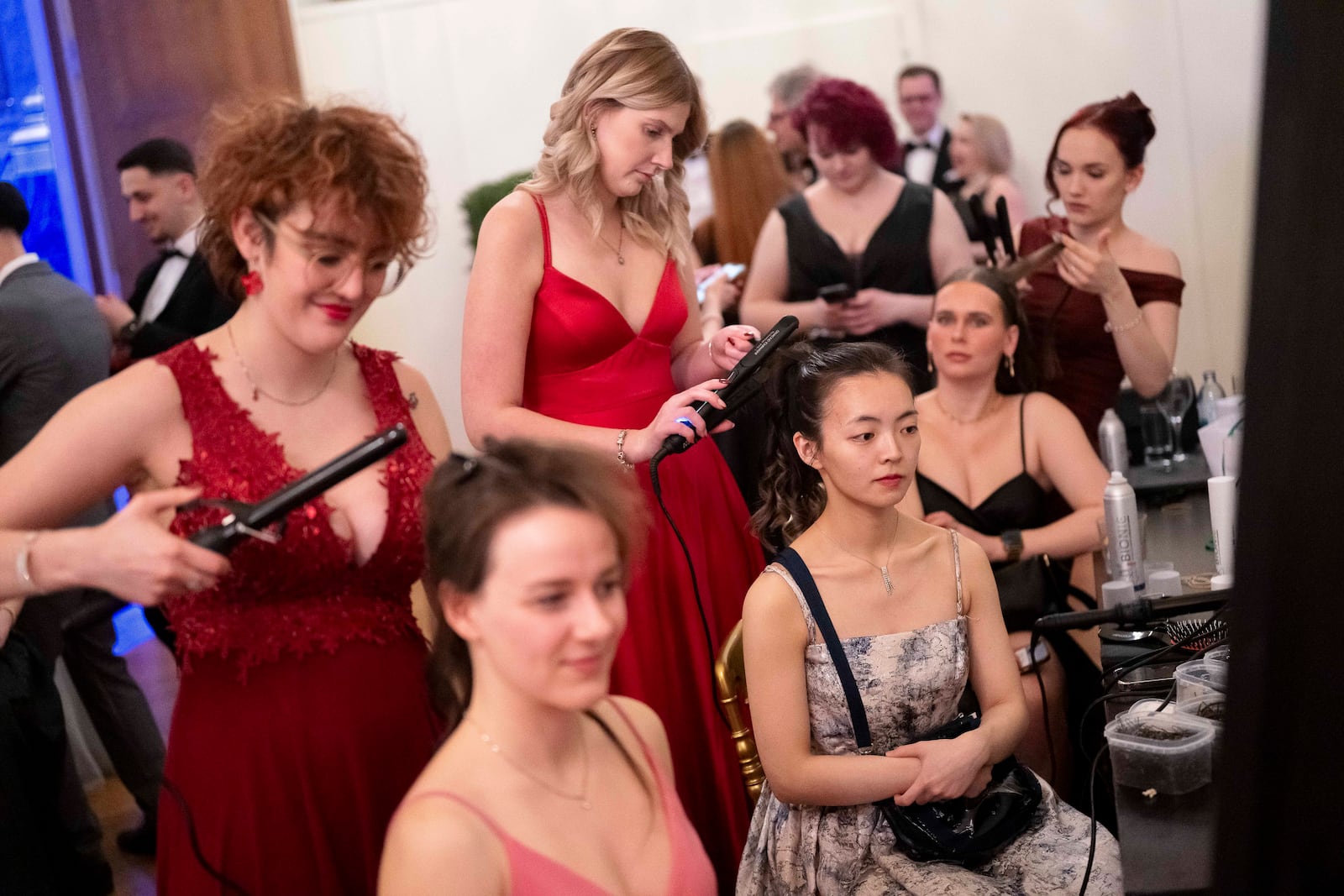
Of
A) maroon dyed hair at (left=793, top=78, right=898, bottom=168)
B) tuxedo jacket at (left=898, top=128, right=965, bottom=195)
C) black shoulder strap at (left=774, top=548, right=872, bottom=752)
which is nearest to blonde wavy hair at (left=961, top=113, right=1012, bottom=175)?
tuxedo jacket at (left=898, top=128, right=965, bottom=195)

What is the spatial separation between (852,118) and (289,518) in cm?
269

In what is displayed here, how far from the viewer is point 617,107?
84.4 inches

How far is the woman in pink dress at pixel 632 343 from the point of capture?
7.02 ft

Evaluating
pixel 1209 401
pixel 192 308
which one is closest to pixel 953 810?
pixel 1209 401

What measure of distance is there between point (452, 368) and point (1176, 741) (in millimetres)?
5194

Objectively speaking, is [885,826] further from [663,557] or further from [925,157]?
[925,157]

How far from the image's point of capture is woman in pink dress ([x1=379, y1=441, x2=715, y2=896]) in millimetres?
1152

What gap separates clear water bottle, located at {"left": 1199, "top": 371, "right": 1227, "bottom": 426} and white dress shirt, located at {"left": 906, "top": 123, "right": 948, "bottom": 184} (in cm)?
224

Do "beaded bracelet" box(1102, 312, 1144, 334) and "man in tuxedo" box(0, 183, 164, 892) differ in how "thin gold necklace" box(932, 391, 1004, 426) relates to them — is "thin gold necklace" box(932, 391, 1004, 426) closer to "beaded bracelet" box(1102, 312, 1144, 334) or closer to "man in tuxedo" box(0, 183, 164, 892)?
"beaded bracelet" box(1102, 312, 1144, 334)

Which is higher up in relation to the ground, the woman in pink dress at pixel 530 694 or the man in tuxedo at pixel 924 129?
the man in tuxedo at pixel 924 129

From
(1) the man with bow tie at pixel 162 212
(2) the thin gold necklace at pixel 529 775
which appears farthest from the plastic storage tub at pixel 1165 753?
(1) the man with bow tie at pixel 162 212

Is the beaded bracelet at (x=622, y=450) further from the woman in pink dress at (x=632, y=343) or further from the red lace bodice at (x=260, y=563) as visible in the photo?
the red lace bodice at (x=260, y=563)

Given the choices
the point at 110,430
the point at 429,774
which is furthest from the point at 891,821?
the point at 110,430

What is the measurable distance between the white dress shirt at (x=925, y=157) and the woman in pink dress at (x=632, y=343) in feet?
Answer: 11.7
